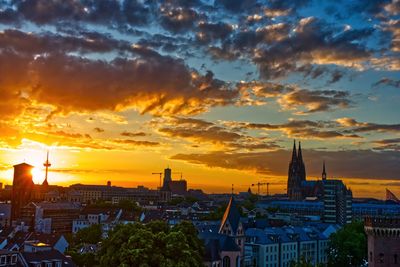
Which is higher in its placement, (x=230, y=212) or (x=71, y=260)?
(x=230, y=212)

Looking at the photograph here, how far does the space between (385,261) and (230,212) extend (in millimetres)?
48970

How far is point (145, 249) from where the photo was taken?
65188 millimetres

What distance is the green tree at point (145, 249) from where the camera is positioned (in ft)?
213

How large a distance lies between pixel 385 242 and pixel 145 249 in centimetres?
3116

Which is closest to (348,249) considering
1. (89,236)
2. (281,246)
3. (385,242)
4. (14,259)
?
(281,246)

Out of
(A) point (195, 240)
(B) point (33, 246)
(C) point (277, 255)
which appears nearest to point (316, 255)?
(C) point (277, 255)

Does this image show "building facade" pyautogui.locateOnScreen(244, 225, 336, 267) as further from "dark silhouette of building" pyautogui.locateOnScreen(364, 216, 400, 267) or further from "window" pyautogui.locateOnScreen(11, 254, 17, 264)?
"window" pyautogui.locateOnScreen(11, 254, 17, 264)

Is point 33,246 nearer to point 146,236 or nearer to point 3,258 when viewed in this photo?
point 3,258

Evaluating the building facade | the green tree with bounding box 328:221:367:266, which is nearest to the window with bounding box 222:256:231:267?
the building facade

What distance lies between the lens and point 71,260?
267 feet

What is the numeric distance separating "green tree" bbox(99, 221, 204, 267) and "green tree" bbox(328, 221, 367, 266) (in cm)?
4720

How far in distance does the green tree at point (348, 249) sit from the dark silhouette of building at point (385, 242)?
137 feet

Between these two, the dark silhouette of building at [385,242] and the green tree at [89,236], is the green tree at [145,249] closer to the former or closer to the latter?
the dark silhouette of building at [385,242]

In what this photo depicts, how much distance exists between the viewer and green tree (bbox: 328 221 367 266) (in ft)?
352
